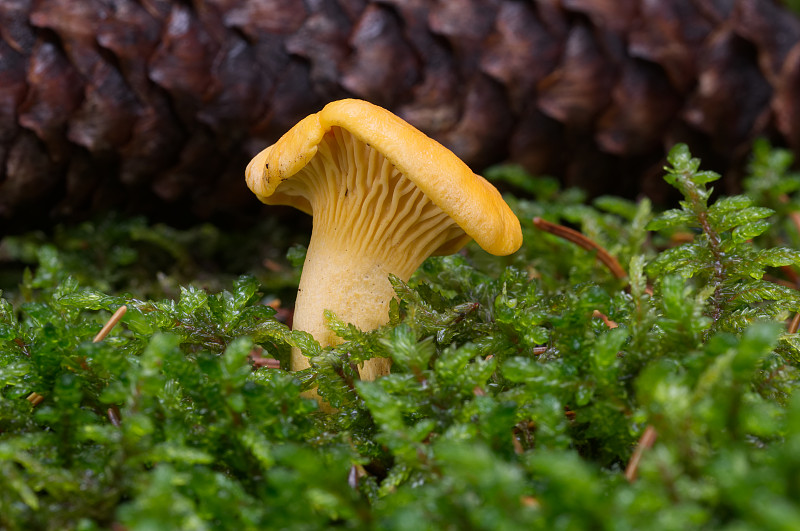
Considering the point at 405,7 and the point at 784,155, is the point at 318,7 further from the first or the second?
the point at 784,155

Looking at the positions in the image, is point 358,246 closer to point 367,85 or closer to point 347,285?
point 347,285

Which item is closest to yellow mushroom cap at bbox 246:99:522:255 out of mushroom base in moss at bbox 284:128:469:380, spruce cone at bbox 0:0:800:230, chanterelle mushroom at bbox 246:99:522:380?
chanterelle mushroom at bbox 246:99:522:380

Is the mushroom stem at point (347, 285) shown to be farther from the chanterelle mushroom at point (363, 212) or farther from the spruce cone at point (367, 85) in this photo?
the spruce cone at point (367, 85)

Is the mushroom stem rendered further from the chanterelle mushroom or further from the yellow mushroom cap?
the yellow mushroom cap

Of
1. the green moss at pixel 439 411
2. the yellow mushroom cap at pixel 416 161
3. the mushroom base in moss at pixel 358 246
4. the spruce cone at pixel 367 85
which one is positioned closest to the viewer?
the green moss at pixel 439 411

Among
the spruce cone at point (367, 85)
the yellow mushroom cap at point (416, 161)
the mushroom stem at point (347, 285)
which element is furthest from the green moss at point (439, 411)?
the spruce cone at point (367, 85)

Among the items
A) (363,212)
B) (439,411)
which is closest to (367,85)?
(363,212)
